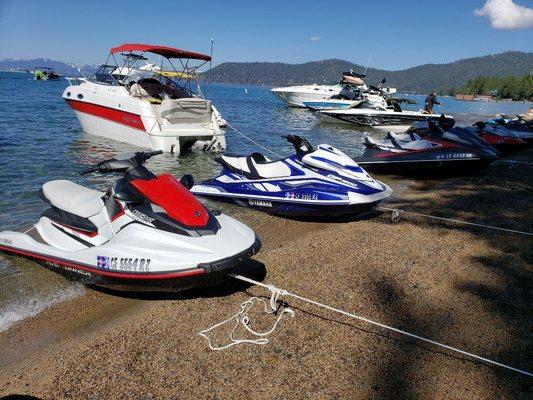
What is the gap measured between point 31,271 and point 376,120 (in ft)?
66.6

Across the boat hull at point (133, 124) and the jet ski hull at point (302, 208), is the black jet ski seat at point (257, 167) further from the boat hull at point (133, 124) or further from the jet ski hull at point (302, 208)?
the boat hull at point (133, 124)

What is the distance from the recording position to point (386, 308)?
4.01 meters

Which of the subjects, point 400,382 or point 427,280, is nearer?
point 400,382

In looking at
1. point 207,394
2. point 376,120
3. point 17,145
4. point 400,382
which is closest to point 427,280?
point 400,382

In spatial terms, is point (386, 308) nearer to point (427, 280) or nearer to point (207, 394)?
point (427, 280)

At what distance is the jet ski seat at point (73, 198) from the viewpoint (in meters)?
4.27

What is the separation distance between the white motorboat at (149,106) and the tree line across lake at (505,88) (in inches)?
5656

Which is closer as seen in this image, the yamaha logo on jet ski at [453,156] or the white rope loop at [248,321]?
the white rope loop at [248,321]

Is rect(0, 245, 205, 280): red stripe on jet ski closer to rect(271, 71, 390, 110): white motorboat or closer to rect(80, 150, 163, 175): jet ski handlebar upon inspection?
rect(80, 150, 163, 175): jet ski handlebar

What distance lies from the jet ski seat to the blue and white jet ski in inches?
115

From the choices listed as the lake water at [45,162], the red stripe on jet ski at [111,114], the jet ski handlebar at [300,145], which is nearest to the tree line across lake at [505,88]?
the lake water at [45,162]

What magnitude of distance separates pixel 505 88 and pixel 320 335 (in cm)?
16687

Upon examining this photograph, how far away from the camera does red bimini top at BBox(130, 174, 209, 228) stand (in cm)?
387

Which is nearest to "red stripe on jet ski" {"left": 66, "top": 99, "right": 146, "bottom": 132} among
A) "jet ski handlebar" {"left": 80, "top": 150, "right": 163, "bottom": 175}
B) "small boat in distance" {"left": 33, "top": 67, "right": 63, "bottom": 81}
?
"jet ski handlebar" {"left": 80, "top": 150, "right": 163, "bottom": 175}
